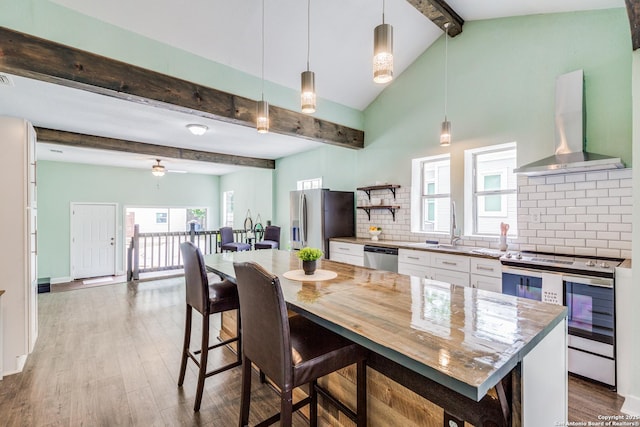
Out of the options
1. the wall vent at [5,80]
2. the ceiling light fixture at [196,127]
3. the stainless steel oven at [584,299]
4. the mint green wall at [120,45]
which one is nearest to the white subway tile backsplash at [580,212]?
the stainless steel oven at [584,299]

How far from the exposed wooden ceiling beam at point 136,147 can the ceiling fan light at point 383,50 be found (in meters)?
5.22

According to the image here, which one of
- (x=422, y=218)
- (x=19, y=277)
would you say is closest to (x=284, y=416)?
(x=19, y=277)

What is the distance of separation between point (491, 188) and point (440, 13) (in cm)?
214

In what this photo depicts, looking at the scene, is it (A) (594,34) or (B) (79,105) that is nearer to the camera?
(A) (594,34)

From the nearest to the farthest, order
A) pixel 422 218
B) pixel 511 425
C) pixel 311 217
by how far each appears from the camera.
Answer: pixel 511 425 → pixel 422 218 → pixel 311 217

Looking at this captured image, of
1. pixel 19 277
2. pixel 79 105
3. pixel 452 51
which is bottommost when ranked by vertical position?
pixel 19 277

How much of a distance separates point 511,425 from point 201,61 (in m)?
3.81

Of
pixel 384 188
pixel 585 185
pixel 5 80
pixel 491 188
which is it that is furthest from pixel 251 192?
pixel 585 185

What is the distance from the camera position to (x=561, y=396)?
1.34 metres

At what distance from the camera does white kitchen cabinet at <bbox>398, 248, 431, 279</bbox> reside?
3510 mm

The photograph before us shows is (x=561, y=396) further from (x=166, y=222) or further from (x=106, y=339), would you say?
(x=166, y=222)

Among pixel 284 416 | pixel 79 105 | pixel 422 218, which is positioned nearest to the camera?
pixel 284 416

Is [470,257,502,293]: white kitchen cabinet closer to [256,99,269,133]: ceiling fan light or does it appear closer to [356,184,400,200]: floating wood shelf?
[356,184,400,200]: floating wood shelf

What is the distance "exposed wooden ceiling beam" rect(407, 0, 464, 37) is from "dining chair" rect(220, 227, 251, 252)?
548 cm
